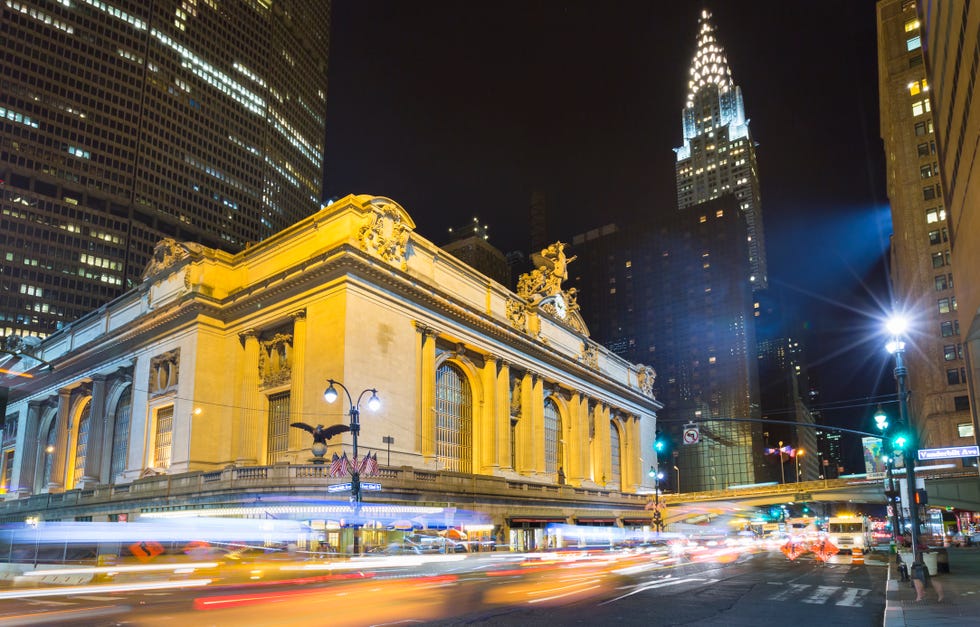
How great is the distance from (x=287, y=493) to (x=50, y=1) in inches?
4763

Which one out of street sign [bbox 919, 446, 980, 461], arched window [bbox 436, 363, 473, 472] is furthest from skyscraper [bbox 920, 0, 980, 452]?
arched window [bbox 436, 363, 473, 472]

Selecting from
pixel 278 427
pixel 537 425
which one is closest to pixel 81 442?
pixel 278 427

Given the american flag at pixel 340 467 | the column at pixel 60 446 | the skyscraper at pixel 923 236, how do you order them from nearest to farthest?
1. the american flag at pixel 340 467
2. the column at pixel 60 446
3. the skyscraper at pixel 923 236

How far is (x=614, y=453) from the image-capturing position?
88438 millimetres

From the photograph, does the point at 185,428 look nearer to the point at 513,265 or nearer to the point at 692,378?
the point at 692,378

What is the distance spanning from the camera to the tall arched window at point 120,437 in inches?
2351

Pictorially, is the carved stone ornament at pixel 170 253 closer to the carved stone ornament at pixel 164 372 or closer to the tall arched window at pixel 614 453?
the carved stone ornament at pixel 164 372

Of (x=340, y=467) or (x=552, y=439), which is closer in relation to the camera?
(x=340, y=467)

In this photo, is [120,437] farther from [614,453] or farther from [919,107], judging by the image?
[919,107]

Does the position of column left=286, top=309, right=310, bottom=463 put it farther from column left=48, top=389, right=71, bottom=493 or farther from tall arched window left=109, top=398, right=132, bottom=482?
column left=48, top=389, right=71, bottom=493

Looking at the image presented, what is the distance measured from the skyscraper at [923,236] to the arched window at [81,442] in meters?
80.5

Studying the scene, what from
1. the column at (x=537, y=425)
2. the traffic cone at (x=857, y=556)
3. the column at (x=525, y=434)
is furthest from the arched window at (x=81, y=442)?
the traffic cone at (x=857, y=556)

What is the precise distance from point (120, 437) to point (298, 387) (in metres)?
22.0

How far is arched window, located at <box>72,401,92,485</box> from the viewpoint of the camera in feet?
212
